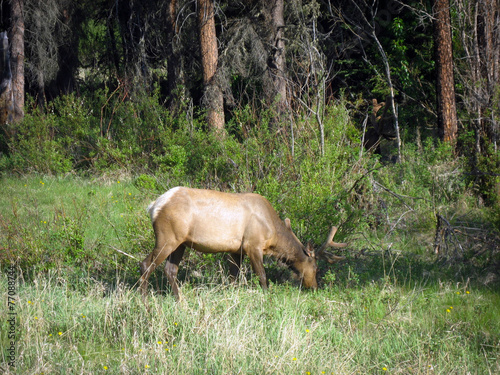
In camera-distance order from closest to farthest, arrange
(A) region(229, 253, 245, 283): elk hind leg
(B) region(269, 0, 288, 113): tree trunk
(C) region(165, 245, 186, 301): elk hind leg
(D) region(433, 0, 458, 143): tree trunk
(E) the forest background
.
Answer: (E) the forest background
(C) region(165, 245, 186, 301): elk hind leg
(A) region(229, 253, 245, 283): elk hind leg
(D) region(433, 0, 458, 143): tree trunk
(B) region(269, 0, 288, 113): tree trunk

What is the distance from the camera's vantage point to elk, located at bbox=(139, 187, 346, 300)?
22.9ft

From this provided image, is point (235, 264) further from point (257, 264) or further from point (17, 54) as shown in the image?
point (17, 54)

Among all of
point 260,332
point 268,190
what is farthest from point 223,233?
point 260,332

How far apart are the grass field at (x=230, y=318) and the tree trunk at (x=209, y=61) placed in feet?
20.8

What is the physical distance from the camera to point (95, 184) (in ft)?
45.3

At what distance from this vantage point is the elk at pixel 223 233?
6.97m

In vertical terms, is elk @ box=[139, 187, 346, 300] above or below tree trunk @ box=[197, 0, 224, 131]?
below

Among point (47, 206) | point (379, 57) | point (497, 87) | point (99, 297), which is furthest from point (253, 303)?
point (379, 57)

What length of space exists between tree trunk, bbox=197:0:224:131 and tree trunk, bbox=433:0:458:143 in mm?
5756

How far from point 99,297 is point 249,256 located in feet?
6.76

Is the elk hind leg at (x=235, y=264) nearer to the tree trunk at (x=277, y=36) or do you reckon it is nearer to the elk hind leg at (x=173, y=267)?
the elk hind leg at (x=173, y=267)

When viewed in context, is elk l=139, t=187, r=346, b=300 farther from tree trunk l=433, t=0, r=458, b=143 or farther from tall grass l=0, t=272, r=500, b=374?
tree trunk l=433, t=0, r=458, b=143

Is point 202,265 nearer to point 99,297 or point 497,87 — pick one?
point 99,297

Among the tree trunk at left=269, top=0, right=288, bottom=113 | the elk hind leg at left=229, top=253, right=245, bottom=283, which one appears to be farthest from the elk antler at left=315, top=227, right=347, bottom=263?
the tree trunk at left=269, top=0, right=288, bottom=113
